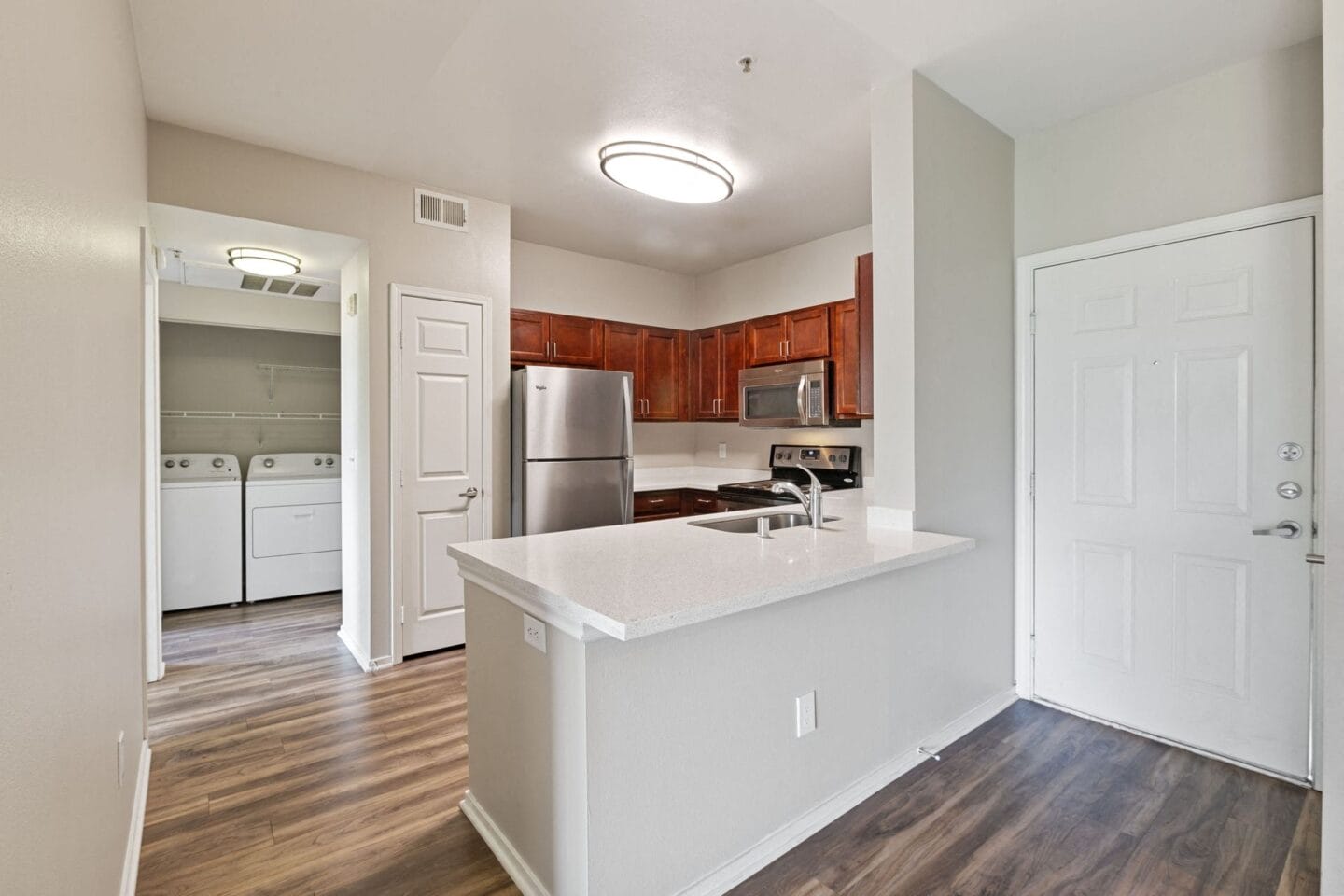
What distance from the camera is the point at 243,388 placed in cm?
536

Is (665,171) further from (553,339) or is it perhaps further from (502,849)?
(502,849)

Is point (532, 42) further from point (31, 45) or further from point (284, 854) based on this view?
point (284, 854)

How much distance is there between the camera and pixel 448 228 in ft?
11.7

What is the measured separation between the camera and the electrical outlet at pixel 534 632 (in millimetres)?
1569

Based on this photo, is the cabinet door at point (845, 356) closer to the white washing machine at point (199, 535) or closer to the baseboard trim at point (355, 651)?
the baseboard trim at point (355, 651)

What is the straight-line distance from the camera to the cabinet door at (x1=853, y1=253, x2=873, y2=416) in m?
2.84

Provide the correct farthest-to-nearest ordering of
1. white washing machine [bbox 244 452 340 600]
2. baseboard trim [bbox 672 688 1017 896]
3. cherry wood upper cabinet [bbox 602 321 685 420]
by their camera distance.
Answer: cherry wood upper cabinet [bbox 602 321 685 420]
white washing machine [bbox 244 452 340 600]
baseboard trim [bbox 672 688 1017 896]

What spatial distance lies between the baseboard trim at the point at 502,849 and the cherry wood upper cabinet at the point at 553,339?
9.22 feet

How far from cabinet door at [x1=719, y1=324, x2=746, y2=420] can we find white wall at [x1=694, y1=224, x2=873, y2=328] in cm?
20

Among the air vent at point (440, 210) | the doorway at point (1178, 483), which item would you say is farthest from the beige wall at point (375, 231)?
the doorway at point (1178, 483)

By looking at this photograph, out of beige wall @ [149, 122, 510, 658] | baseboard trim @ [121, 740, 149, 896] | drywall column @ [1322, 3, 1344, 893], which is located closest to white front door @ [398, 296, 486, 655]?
beige wall @ [149, 122, 510, 658]

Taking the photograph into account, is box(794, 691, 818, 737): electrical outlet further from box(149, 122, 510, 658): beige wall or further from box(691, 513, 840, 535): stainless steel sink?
box(149, 122, 510, 658): beige wall

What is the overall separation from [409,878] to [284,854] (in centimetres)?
44

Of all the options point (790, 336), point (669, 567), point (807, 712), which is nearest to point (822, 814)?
point (807, 712)
